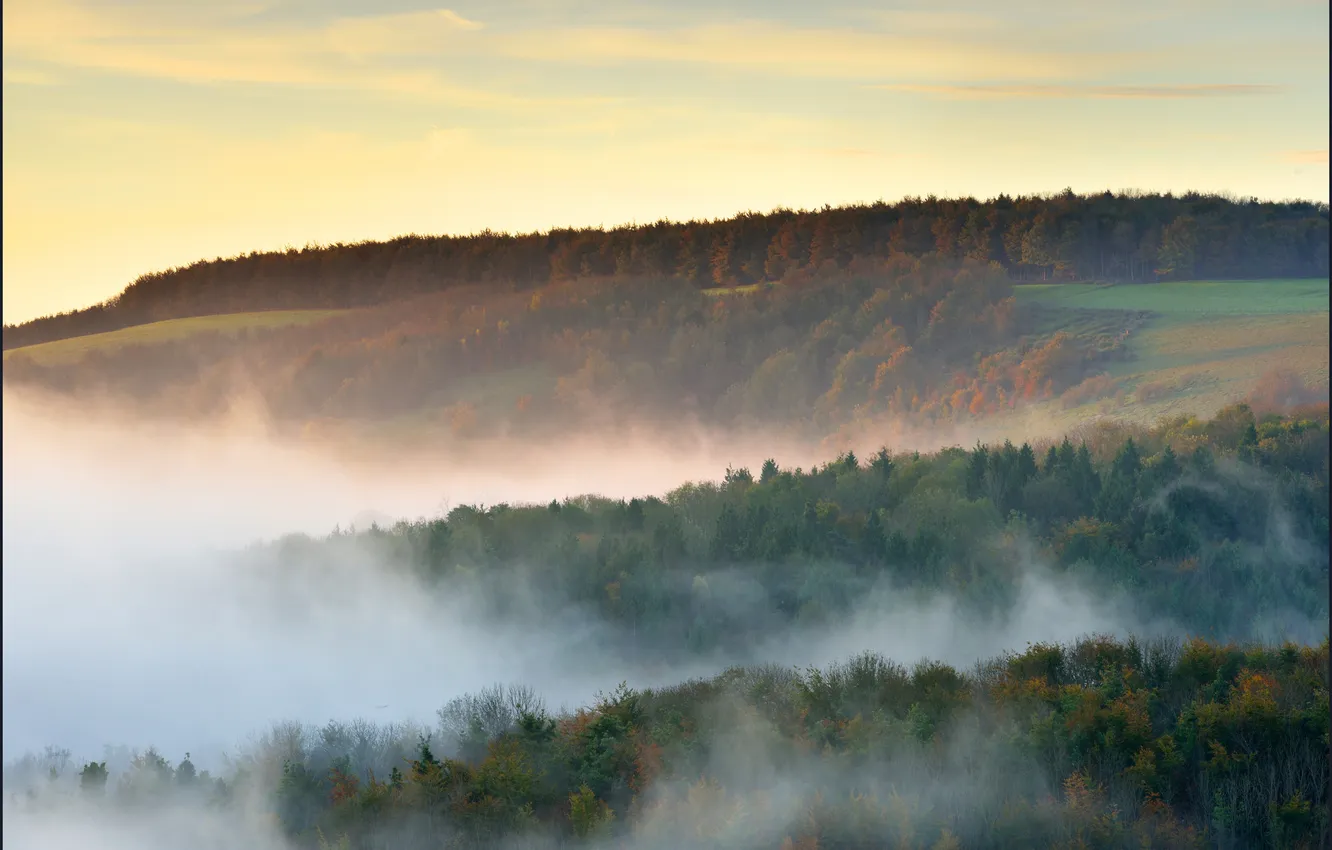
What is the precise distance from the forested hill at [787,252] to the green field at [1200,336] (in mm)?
3953

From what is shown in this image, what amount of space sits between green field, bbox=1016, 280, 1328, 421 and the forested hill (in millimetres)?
3953

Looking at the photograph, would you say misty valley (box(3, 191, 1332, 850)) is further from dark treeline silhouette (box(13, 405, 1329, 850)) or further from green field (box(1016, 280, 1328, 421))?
green field (box(1016, 280, 1328, 421))

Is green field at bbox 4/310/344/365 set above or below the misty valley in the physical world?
above

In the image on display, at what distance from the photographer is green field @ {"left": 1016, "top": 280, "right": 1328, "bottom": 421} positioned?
105312mm

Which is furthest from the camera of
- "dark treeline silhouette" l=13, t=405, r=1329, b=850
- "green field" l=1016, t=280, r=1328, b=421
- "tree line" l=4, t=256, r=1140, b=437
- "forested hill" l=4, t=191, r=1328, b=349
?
"tree line" l=4, t=256, r=1140, b=437

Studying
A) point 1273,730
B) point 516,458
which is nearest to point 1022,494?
point 1273,730

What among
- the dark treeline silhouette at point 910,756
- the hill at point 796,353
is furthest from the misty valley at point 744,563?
the hill at point 796,353

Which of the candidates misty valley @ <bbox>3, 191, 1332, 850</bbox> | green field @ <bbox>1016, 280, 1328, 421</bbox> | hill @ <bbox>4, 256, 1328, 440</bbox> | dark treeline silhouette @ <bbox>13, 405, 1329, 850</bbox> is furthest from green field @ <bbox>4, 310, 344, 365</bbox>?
dark treeline silhouette @ <bbox>13, 405, 1329, 850</bbox>

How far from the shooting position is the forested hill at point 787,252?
131875 millimetres

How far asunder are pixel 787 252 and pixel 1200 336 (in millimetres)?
60764

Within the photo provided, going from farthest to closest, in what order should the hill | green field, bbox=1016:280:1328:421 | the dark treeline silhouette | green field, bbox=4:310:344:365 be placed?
green field, bbox=4:310:344:365 < the hill < green field, bbox=1016:280:1328:421 < the dark treeline silhouette

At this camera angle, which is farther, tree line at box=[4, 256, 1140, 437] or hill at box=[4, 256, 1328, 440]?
tree line at box=[4, 256, 1140, 437]

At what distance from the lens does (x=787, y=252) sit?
171500 millimetres

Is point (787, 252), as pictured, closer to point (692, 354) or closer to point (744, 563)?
point (692, 354)
